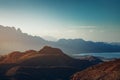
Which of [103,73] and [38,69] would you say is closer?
[103,73]

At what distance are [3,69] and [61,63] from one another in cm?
4233

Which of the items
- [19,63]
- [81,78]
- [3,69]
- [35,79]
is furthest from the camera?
[19,63]

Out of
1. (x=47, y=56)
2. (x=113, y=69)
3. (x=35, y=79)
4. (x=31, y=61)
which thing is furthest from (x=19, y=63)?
(x=113, y=69)

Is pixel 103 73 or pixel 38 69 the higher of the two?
pixel 38 69

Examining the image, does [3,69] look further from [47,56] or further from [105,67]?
[105,67]

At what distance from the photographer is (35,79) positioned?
13800 cm

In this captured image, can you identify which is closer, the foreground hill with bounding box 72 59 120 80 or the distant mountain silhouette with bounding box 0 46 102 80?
the foreground hill with bounding box 72 59 120 80

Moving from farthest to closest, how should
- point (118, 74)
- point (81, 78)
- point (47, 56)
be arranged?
point (47, 56)
point (81, 78)
point (118, 74)

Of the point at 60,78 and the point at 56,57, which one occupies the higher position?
the point at 56,57

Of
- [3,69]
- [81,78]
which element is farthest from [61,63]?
[81,78]

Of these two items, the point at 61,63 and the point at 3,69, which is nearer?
the point at 3,69

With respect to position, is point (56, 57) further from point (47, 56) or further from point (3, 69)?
point (3, 69)

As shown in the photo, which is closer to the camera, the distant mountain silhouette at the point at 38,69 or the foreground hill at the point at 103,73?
the foreground hill at the point at 103,73

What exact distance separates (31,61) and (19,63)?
852 cm
